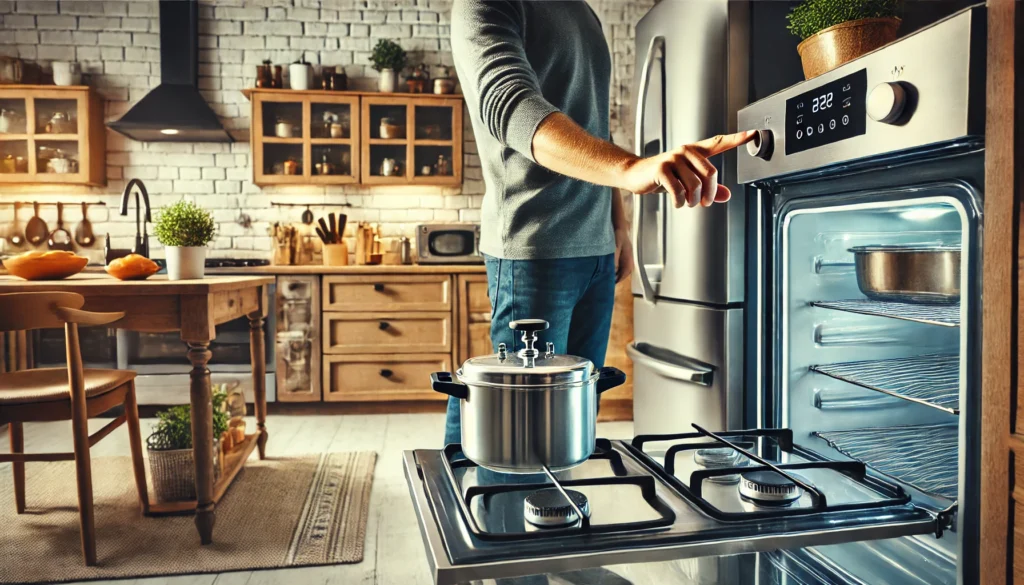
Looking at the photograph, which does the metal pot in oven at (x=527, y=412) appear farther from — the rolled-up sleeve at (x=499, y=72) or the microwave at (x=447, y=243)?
the microwave at (x=447, y=243)

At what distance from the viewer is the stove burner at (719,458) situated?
1044 millimetres

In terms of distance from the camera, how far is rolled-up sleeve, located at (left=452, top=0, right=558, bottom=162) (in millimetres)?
1004

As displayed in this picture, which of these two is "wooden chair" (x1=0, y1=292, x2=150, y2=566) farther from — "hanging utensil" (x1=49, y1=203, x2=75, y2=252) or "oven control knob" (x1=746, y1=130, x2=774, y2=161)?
"hanging utensil" (x1=49, y1=203, x2=75, y2=252)

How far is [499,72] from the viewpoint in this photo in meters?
1.07

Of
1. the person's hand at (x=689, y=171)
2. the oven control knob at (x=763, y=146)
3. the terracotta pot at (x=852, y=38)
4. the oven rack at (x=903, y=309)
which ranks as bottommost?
the oven rack at (x=903, y=309)

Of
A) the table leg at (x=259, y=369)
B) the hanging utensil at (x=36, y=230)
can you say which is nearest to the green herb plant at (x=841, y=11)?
the table leg at (x=259, y=369)

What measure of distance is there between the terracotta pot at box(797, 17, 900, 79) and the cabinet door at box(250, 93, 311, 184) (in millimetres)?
3613

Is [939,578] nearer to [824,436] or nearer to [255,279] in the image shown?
[824,436]

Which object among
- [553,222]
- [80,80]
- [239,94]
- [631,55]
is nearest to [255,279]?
[553,222]

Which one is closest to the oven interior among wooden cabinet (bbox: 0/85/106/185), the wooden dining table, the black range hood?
the wooden dining table

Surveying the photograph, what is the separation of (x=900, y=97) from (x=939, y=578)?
0.68m

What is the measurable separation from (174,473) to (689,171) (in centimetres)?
227

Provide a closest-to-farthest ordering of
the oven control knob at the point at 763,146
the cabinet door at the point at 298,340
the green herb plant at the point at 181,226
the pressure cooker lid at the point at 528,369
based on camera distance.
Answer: the pressure cooker lid at the point at 528,369
the oven control knob at the point at 763,146
the green herb plant at the point at 181,226
the cabinet door at the point at 298,340

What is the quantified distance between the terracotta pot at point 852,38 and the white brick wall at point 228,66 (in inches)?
138
